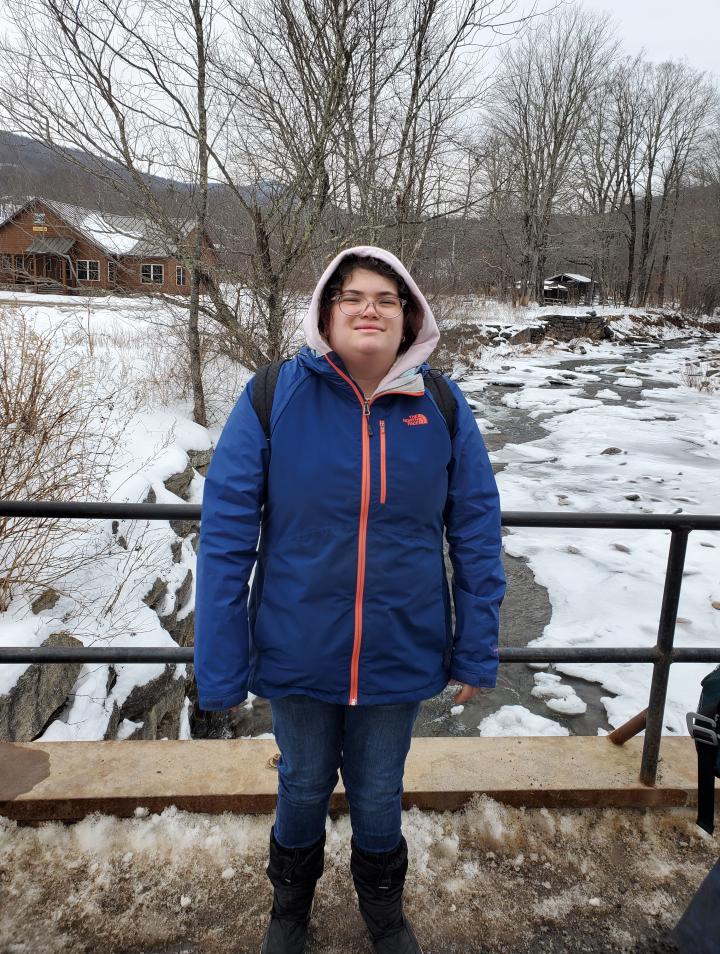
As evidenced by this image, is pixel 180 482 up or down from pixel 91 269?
down

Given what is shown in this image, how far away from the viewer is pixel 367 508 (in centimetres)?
139

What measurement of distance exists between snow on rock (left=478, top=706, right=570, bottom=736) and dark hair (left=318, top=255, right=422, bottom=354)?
3.80 metres

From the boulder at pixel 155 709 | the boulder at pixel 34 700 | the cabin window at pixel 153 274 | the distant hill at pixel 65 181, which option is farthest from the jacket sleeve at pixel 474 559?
the cabin window at pixel 153 274

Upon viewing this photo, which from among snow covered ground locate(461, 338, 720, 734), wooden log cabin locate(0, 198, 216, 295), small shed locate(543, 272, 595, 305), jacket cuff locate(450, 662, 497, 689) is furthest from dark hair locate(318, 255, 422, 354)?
small shed locate(543, 272, 595, 305)

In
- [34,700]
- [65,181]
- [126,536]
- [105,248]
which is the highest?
[65,181]

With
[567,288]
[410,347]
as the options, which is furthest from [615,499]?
[567,288]

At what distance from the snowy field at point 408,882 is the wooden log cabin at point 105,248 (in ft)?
25.4

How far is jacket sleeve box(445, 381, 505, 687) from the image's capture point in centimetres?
150

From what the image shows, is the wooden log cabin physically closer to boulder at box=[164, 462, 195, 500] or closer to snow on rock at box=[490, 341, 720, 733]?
boulder at box=[164, 462, 195, 500]

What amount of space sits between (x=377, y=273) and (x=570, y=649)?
138 cm

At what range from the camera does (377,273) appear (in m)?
1.43

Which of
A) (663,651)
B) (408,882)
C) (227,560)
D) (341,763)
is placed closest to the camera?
(227,560)

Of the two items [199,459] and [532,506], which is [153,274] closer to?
[199,459]

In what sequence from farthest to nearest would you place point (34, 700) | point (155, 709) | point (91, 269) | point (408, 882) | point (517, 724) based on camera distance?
point (91, 269), point (155, 709), point (517, 724), point (34, 700), point (408, 882)
